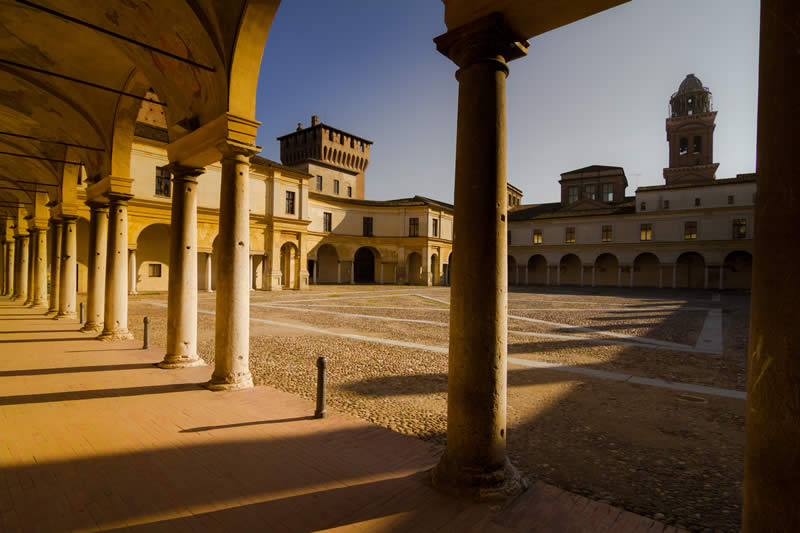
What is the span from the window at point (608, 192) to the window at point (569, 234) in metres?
8.55

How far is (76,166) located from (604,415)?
599 inches

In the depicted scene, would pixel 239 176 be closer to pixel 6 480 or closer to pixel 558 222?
pixel 6 480

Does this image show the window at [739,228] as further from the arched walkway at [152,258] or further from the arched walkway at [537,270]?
the arched walkway at [152,258]

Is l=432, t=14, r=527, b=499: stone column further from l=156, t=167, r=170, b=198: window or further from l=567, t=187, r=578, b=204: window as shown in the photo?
l=567, t=187, r=578, b=204: window

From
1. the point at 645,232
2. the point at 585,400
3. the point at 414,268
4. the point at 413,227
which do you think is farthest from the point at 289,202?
the point at 645,232

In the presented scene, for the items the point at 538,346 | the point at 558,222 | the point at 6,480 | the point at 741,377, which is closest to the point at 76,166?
the point at 6,480

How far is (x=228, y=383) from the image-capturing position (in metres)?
5.73

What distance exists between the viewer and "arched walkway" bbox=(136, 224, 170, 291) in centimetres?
2583

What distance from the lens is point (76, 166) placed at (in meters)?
12.2

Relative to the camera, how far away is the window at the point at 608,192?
1934 inches

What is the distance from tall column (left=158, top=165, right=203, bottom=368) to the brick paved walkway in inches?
46.5

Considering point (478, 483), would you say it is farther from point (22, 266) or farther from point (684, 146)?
point (684, 146)

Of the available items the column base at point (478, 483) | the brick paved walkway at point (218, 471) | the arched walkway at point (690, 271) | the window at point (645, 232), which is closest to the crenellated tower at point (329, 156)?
the window at point (645, 232)

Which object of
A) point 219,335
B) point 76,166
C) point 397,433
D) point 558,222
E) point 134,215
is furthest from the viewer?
point 558,222
